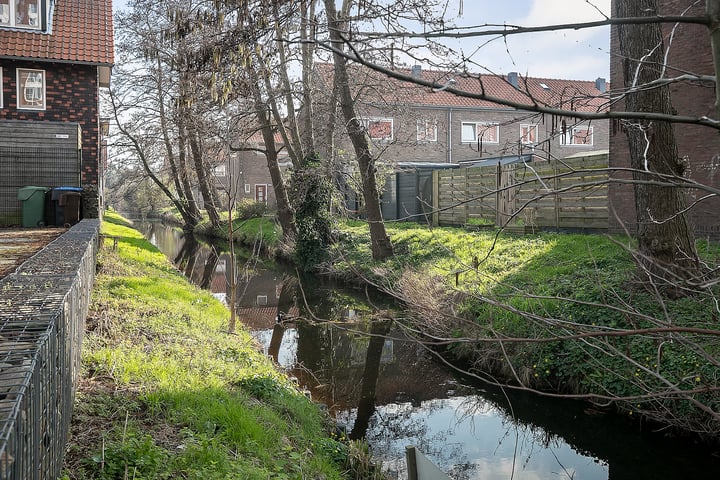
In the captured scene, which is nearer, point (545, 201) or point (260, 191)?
point (545, 201)

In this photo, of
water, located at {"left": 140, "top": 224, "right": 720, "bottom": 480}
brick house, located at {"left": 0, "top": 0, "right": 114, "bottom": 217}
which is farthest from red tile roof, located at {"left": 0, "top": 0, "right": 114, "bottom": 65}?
water, located at {"left": 140, "top": 224, "right": 720, "bottom": 480}

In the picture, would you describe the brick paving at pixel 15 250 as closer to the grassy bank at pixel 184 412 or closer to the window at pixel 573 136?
the grassy bank at pixel 184 412

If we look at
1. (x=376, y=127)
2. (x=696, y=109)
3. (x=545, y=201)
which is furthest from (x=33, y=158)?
(x=696, y=109)

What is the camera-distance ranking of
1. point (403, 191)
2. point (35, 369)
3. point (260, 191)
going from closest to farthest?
1. point (35, 369)
2. point (403, 191)
3. point (260, 191)

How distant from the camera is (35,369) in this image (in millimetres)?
2543

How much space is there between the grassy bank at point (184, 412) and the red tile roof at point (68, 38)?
42.5 feet

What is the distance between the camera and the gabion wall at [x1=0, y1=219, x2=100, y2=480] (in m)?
2.15

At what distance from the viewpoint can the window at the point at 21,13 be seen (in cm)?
1992

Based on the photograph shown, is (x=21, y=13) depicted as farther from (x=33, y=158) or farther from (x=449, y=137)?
(x=449, y=137)

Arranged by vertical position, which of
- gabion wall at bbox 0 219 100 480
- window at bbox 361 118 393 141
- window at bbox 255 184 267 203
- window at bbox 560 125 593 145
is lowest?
gabion wall at bbox 0 219 100 480

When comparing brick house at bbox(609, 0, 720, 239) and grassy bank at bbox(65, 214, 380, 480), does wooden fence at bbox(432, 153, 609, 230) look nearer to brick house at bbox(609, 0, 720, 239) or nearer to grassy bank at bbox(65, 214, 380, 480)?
Result: brick house at bbox(609, 0, 720, 239)

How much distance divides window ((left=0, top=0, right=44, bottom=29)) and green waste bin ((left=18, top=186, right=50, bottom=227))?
685 cm

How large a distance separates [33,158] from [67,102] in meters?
3.03

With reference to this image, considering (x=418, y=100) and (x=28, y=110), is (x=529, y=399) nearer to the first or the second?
(x=28, y=110)
